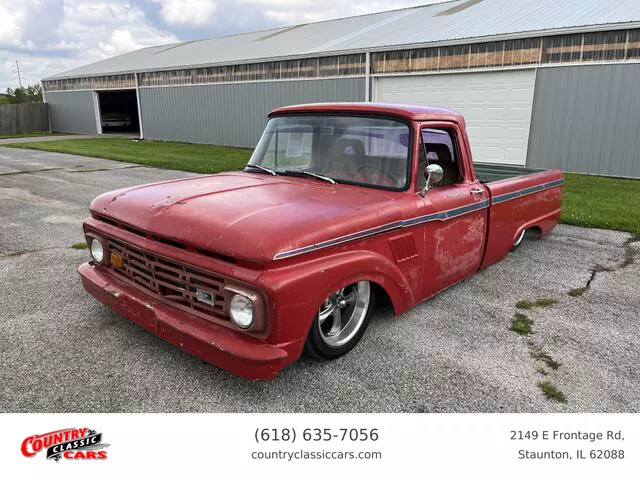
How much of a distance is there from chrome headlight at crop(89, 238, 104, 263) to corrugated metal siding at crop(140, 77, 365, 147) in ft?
41.8

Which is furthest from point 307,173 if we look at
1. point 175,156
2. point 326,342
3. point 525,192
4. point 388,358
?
point 175,156

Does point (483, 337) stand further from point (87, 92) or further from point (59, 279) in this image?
point (87, 92)

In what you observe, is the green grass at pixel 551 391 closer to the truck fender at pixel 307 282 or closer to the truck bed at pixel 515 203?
the truck fender at pixel 307 282

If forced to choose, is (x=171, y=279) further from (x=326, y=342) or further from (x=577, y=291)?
(x=577, y=291)

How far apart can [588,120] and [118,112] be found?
28.7 m

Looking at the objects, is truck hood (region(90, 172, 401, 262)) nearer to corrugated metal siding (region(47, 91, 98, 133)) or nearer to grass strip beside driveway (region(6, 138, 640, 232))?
grass strip beside driveway (region(6, 138, 640, 232))

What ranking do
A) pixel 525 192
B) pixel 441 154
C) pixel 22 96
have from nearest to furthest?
pixel 441 154 < pixel 525 192 < pixel 22 96

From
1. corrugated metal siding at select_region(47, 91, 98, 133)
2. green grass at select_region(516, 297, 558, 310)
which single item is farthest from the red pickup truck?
corrugated metal siding at select_region(47, 91, 98, 133)

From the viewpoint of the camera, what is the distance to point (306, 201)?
3.19 metres

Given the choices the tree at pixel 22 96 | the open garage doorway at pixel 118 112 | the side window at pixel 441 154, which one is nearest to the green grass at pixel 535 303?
the side window at pixel 441 154

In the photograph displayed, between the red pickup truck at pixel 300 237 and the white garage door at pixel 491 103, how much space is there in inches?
345

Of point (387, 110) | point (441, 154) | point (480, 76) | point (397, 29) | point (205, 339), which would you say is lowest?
point (205, 339)

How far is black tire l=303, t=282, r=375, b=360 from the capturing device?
9.77 feet

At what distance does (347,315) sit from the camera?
3.36m
